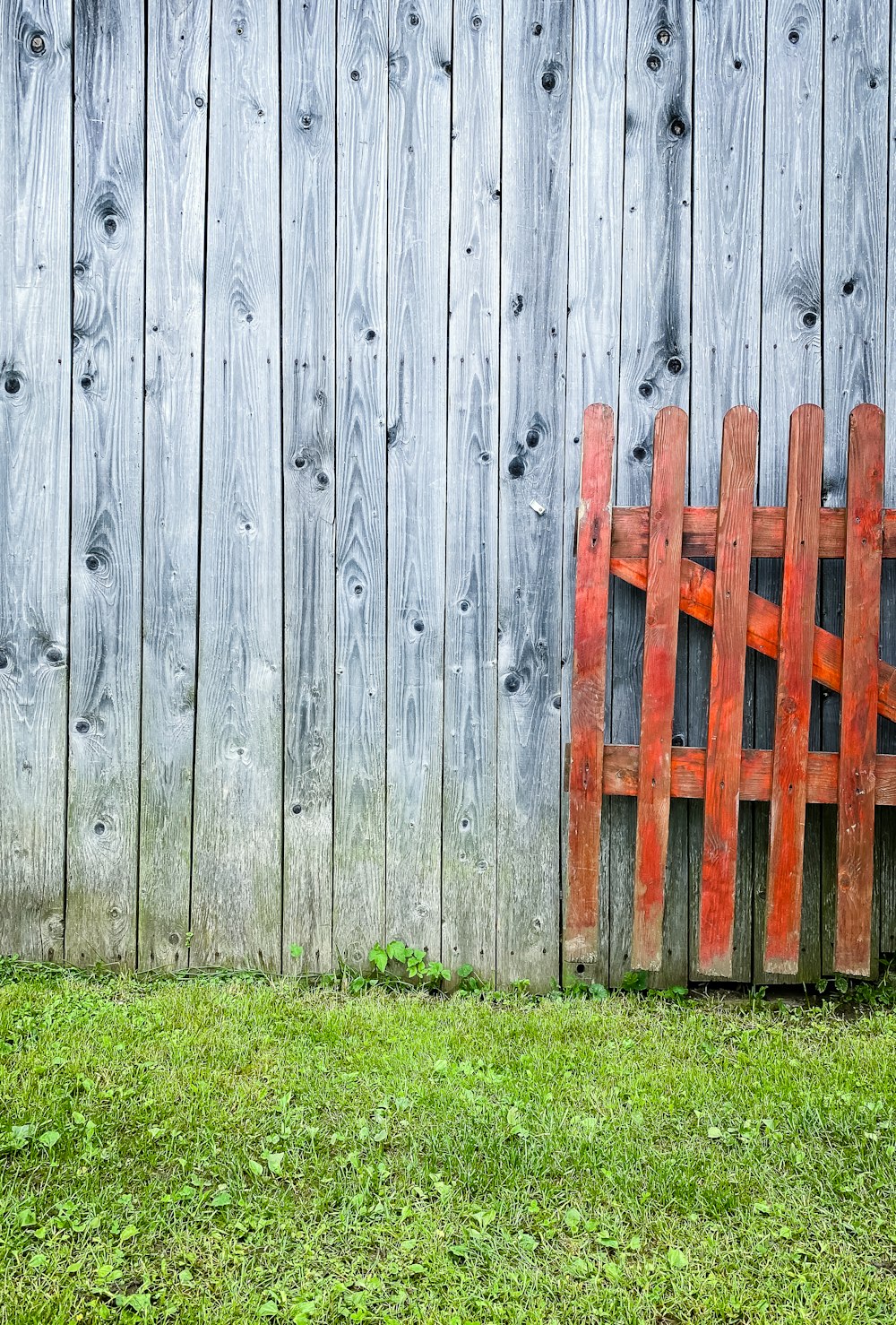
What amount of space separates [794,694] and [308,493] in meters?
1.71

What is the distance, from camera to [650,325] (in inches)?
114

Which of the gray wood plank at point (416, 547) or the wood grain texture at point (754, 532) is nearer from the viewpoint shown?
the wood grain texture at point (754, 532)

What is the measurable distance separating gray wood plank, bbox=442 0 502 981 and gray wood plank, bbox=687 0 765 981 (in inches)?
26.8

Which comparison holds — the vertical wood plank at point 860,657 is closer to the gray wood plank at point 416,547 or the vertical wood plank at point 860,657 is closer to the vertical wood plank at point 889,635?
the vertical wood plank at point 889,635

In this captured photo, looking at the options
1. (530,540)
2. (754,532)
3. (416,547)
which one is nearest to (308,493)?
(416,547)

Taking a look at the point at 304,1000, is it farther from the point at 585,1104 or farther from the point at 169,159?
the point at 169,159

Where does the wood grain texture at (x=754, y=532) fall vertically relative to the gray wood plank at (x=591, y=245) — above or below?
below

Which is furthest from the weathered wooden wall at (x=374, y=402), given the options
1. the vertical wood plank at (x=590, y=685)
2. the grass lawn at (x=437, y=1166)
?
the grass lawn at (x=437, y=1166)

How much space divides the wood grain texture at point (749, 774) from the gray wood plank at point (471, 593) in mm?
434

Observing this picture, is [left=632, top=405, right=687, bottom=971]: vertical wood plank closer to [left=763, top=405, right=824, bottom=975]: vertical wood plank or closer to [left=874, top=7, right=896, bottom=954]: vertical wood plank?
[left=763, top=405, right=824, bottom=975]: vertical wood plank

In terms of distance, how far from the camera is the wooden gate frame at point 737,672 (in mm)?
2654

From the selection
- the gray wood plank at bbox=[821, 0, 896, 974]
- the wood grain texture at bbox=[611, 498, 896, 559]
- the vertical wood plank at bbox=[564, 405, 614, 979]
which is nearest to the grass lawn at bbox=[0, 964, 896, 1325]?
the vertical wood plank at bbox=[564, 405, 614, 979]

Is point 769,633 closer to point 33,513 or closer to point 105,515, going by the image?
point 105,515

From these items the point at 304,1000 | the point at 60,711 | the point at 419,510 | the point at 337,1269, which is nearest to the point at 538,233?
the point at 419,510
